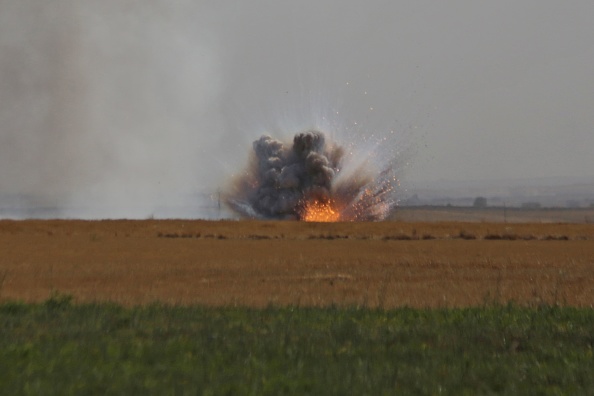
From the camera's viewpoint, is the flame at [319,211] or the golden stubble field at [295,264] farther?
the flame at [319,211]

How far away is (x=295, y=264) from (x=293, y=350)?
23.8 metres

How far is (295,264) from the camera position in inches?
1447

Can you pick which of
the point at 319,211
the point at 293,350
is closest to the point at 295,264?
the point at 293,350

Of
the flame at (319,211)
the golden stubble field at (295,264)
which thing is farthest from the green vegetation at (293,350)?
the flame at (319,211)

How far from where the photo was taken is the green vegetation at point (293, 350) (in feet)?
35.0

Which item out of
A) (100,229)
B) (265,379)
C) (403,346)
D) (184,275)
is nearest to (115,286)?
(184,275)

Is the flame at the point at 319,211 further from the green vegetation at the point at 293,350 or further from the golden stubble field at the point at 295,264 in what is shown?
the green vegetation at the point at 293,350

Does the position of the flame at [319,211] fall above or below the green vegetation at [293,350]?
above

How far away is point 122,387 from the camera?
401 inches

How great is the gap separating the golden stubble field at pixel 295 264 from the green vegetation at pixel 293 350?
9.87 ft

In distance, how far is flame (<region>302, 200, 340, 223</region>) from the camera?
9562 centimetres

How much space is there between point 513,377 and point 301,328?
487 centimetres

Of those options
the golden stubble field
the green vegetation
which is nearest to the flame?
the golden stubble field

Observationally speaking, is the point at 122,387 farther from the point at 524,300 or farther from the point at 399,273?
the point at 399,273
